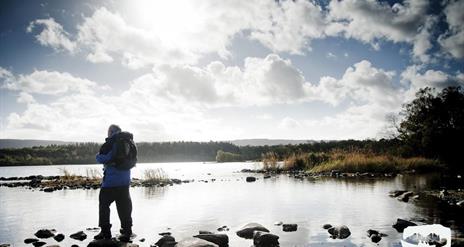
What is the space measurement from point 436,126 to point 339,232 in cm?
4207

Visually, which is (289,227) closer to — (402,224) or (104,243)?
(402,224)

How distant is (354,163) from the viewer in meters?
40.1

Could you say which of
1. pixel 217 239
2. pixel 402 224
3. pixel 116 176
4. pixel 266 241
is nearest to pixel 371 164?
pixel 402 224

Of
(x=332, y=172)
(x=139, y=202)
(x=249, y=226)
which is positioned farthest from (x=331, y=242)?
(x=332, y=172)

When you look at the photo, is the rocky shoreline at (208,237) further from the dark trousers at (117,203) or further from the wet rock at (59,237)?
the dark trousers at (117,203)

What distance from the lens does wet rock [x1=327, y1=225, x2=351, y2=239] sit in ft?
34.9

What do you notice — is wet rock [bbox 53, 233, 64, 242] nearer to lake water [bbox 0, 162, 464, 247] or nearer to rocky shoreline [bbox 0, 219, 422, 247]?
rocky shoreline [bbox 0, 219, 422, 247]

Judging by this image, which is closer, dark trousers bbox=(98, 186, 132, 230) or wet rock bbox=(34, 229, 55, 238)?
dark trousers bbox=(98, 186, 132, 230)

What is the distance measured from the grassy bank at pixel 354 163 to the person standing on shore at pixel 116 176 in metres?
32.4

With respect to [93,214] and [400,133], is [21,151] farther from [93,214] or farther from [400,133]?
[93,214]

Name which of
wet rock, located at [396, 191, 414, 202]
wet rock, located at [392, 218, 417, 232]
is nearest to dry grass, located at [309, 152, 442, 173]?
wet rock, located at [396, 191, 414, 202]

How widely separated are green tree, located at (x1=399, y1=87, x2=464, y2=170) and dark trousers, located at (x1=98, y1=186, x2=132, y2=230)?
128ft

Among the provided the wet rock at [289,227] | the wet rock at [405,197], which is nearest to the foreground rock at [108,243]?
the wet rock at [289,227]

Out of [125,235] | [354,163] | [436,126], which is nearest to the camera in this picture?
[125,235]
